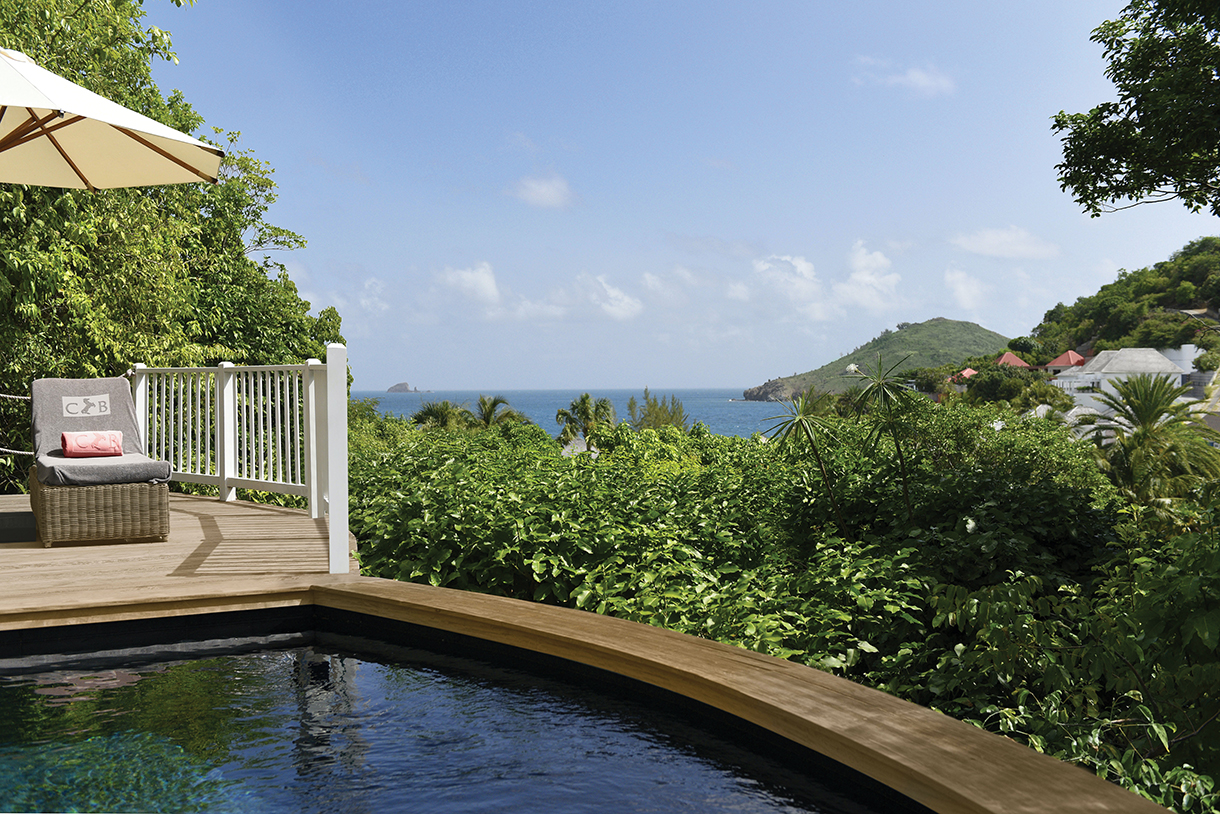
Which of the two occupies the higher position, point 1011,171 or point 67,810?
point 1011,171

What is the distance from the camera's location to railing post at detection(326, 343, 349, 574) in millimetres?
3887

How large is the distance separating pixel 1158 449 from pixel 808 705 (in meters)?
31.2

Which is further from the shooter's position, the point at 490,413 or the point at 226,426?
the point at 490,413

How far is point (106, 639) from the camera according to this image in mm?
3387

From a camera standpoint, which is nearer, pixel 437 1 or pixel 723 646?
pixel 723 646

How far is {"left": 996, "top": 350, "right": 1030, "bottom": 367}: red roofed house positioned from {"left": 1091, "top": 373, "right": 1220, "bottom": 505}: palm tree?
176 feet

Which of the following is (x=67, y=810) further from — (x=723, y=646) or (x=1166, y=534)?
(x=1166, y=534)

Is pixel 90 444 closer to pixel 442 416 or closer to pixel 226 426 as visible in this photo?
pixel 226 426

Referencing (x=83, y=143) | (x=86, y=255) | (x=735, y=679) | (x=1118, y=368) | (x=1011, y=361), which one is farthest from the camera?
(x=1011, y=361)

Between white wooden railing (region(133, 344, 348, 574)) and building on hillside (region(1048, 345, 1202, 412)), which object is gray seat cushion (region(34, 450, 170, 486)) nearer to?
white wooden railing (region(133, 344, 348, 574))

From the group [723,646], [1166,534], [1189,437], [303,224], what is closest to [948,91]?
[1189,437]

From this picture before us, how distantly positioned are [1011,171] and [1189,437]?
39.0 m

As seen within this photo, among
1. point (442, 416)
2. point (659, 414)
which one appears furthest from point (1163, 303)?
point (659, 414)

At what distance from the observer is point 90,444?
17.0 ft
